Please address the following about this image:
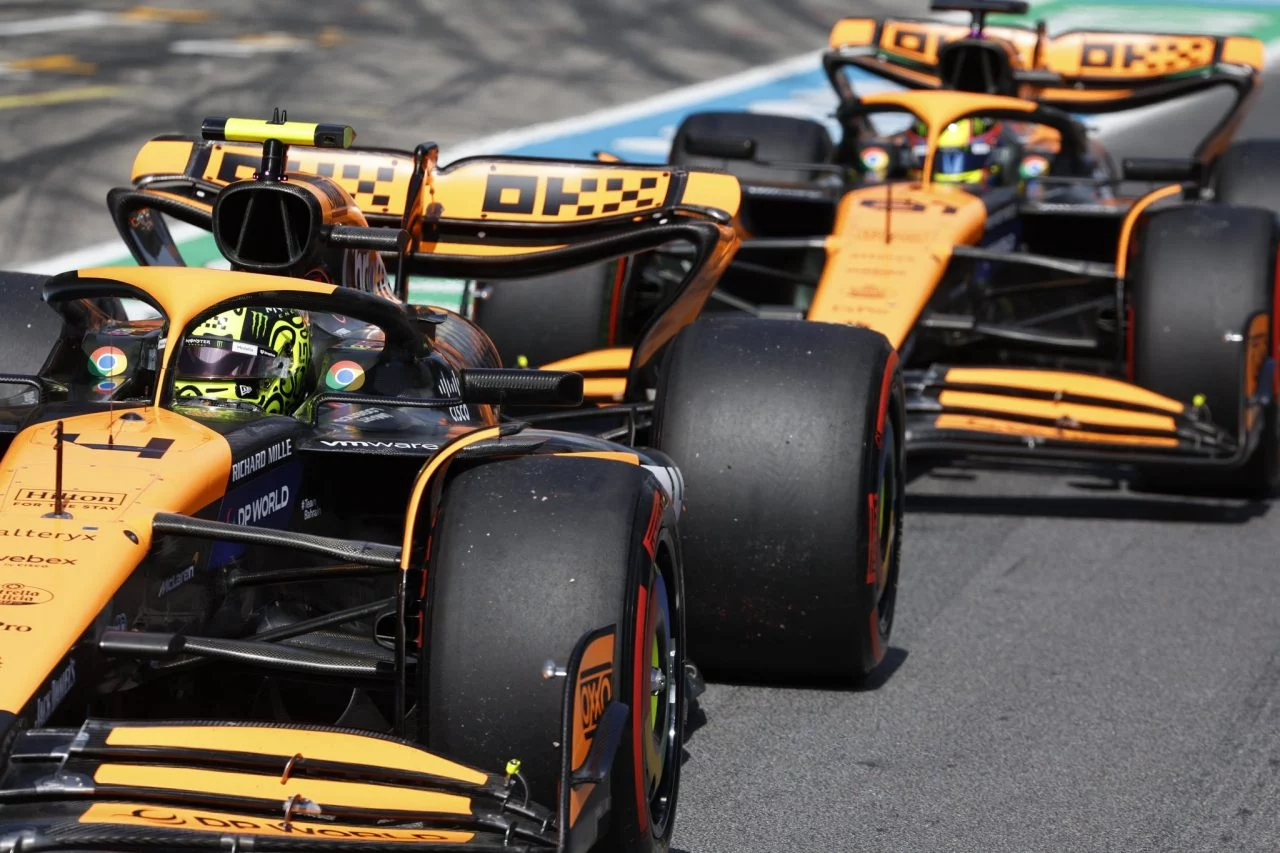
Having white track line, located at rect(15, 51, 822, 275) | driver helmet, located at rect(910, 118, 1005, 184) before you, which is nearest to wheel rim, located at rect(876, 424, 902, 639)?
driver helmet, located at rect(910, 118, 1005, 184)

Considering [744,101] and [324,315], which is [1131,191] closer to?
[744,101]

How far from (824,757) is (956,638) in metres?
1.30

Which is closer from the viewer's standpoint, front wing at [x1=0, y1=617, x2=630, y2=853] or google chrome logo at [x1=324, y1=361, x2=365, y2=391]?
front wing at [x1=0, y1=617, x2=630, y2=853]

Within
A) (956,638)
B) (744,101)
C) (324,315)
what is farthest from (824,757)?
(744,101)

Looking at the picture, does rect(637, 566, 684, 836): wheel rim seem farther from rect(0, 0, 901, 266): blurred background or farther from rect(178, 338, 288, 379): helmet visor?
rect(0, 0, 901, 266): blurred background

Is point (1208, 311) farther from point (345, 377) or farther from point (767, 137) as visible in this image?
point (345, 377)

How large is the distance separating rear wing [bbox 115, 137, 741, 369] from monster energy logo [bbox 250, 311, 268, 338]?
64.4 inches

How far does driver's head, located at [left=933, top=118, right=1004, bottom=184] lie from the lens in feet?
36.2

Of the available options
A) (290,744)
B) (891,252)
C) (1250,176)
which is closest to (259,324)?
(290,744)

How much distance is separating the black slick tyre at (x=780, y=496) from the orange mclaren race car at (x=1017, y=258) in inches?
2.5

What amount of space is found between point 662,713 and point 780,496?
3.60 ft

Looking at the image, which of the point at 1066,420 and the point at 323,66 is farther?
the point at 323,66

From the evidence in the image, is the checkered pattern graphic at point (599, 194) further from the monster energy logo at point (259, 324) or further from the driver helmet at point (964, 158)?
the driver helmet at point (964, 158)

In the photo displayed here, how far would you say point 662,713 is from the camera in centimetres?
490
